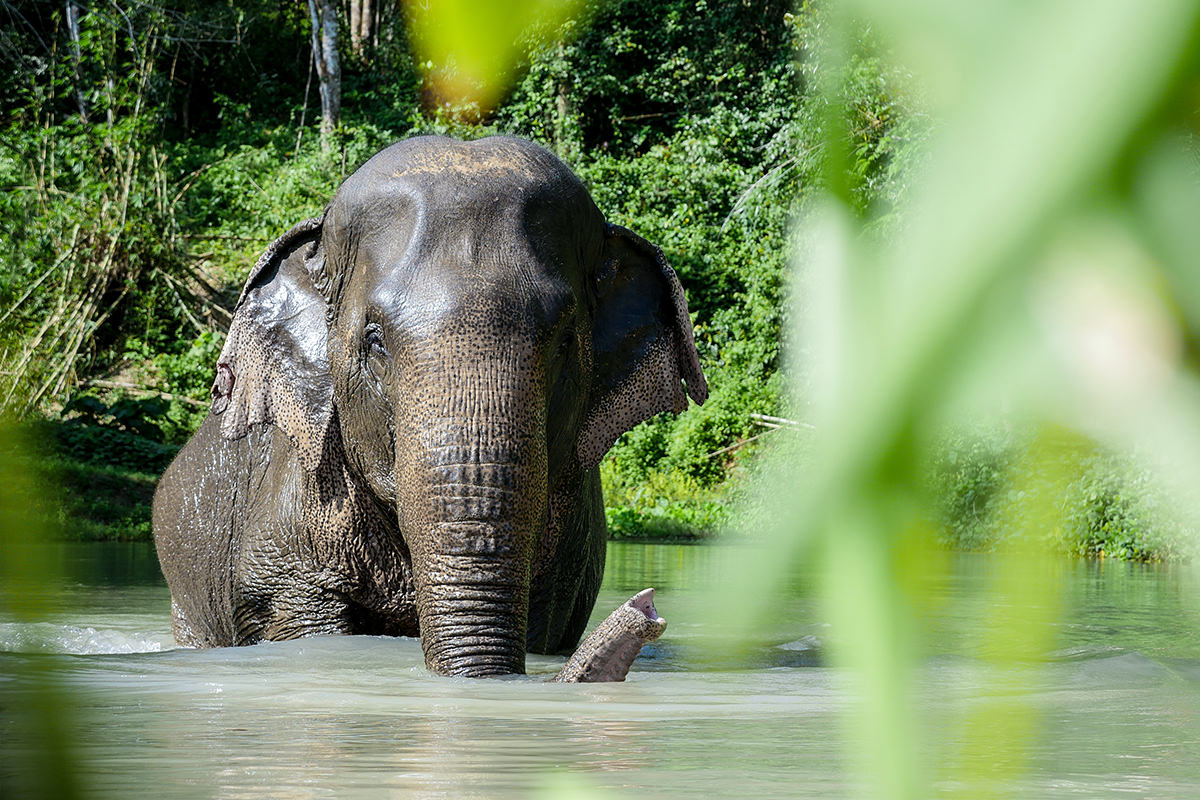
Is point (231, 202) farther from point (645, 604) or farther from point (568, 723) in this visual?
point (568, 723)

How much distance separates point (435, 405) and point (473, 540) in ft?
1.51

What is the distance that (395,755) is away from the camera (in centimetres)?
278

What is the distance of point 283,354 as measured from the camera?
230 inches

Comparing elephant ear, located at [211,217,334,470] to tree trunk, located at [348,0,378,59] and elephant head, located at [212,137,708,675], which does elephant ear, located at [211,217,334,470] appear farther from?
tree trunk, located at [348,0,378,59]

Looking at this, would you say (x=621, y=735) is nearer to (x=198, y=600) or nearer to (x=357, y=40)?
(x=357, y=40)

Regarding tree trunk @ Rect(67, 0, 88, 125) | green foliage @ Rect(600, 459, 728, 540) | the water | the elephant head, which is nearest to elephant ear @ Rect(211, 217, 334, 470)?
the elephant head

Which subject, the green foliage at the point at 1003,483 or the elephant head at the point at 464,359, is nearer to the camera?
the green foliage at the point at 1003,483

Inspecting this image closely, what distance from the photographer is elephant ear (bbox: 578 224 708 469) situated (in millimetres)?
5961

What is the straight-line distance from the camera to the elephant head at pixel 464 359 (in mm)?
4871

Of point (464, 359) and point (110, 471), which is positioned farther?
point (110, 471)

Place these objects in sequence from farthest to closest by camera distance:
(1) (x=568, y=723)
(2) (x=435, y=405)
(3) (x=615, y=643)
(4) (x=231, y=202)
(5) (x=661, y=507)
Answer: (4) (x=231, y=202), (5) (x=661, y=507), (2) (x=435, y=405), (3) (x=615, y=643), (1) (x=568, y=723)

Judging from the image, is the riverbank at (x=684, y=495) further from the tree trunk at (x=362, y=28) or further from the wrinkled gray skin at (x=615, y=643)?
the wrinkled gray skin at (x=615, y=643)

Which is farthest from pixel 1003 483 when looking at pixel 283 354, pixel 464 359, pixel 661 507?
pixel 661 507

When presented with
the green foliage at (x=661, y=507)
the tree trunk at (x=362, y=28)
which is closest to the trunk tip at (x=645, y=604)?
the tree trunk at (x=362, y=28)
